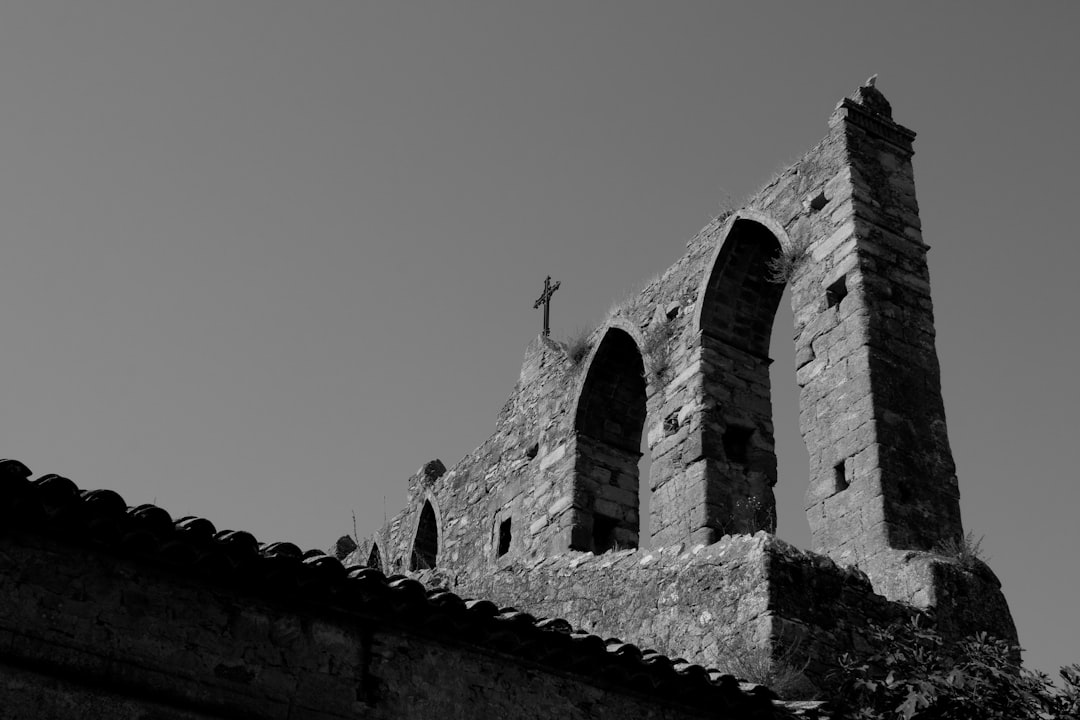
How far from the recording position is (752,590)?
29.0 feet

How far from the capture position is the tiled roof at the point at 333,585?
6.01m

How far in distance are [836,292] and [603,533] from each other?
383 cm

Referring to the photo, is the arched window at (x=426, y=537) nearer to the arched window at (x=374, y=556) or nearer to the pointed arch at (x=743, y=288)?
the arched window at (x=374, y=556)

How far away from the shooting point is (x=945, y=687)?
788 cm

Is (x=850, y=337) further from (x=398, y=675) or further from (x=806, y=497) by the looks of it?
(x=398, y=675)

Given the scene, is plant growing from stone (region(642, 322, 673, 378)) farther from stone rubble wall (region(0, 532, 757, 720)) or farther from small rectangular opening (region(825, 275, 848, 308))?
stone rubble wall (region(0, 532, 757, 720))

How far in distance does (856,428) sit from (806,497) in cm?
70

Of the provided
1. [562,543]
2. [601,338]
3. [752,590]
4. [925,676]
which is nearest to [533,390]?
[601,338]

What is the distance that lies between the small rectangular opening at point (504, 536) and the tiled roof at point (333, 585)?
7928mm

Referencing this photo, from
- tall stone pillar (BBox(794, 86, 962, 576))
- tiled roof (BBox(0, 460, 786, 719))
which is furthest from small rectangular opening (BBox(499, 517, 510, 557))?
tiled roof (BBox(0, 460, 786, 719))

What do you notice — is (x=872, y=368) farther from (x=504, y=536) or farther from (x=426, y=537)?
(x=426, y=537)

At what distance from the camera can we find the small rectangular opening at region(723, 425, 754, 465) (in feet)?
40.9

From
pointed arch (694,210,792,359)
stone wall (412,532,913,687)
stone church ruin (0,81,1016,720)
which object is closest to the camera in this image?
stone church ruin (0,81,1016,720)

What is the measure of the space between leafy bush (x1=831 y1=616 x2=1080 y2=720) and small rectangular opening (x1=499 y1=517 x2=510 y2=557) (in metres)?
7.20
